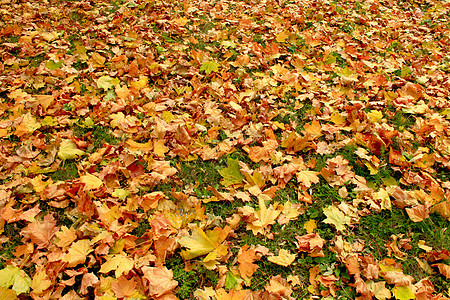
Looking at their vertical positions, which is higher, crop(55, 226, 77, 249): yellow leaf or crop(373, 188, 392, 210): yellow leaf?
crop(373, 188, 392, 210): yellow leaf

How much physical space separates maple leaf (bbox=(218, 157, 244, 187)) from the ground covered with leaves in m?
0.01

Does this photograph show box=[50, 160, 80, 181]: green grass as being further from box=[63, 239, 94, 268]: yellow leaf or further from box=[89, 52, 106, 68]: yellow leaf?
box=[89, 52, 106, 68]: yellow leaf

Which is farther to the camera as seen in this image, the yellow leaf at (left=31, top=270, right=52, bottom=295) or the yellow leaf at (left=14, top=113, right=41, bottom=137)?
the yellow leaf at (left=14, top=113, right=41, bottom=137)

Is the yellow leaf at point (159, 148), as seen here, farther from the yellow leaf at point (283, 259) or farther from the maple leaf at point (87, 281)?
the yellow leaf at point (283, 259)

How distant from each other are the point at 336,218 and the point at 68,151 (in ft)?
7.30

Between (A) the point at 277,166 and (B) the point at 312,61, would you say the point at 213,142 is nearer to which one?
(A) the point at 277,166

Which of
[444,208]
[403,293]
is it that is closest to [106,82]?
[403,293]

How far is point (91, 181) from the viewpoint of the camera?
2.29m

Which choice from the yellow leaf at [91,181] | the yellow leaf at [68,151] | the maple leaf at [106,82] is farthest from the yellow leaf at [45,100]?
the yellow leaf at [91,181]

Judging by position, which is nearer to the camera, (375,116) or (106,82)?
(375,116)

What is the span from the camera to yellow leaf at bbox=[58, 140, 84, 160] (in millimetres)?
2502

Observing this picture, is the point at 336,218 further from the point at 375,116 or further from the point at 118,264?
the point at 118,264

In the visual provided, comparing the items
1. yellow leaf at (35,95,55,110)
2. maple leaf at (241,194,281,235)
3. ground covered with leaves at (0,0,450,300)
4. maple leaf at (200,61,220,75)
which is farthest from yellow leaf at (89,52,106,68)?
maple leaf at (241,194,281,235)

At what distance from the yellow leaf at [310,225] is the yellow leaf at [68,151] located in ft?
6.27
